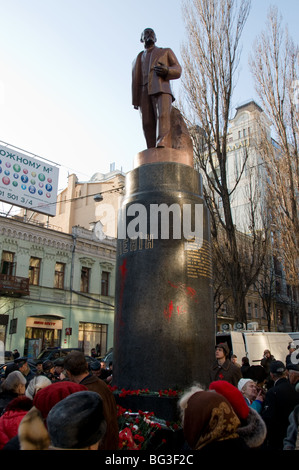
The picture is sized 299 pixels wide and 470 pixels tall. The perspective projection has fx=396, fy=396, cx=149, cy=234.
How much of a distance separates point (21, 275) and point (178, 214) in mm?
21953

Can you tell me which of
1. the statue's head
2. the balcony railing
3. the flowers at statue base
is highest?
the statue's head

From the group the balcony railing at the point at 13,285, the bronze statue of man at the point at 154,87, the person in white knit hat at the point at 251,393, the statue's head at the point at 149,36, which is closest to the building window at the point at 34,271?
the balcony railing at the point at 13,285

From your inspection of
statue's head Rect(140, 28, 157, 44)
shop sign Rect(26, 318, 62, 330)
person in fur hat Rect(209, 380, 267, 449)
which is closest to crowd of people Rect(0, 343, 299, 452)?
person in fur hat Rect(209, 380, 267, 449)

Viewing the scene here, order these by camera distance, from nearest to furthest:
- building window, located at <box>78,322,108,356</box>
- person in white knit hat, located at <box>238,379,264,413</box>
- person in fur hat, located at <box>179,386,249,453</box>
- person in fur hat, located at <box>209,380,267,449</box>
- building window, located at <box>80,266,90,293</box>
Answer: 1. person in fur hat, located at <box>179,386,249,453</box>
2. person in fur hat, located at <box>209,380,267,449</box>
3. person in white knit hat, located at <box>238,379,264,413</box>
4. building window, located at <box>78,322,108,356</box>
5. building window, located at <box>80,266,90,293</box>

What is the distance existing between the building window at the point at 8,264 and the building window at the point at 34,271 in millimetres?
1379

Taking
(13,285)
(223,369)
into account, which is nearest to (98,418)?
(223,369)

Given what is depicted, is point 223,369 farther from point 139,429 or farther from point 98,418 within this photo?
point 98,418

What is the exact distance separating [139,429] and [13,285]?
73.1 feet

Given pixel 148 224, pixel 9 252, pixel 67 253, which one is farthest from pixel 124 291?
pixel 67 253

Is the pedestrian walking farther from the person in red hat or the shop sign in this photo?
the shop sign

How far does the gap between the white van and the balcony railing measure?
46.4ft

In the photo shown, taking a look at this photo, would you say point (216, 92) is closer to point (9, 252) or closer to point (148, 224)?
point (148, 224)

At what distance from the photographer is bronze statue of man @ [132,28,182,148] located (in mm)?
7090

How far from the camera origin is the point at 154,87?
7141mm
